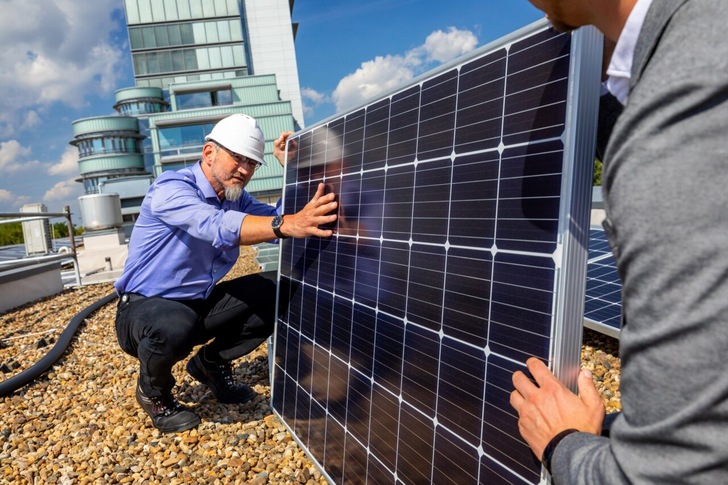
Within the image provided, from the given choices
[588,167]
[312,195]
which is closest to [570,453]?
[588,167]

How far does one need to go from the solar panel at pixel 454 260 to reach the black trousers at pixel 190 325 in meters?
1.16

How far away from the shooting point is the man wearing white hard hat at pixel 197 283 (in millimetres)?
3656

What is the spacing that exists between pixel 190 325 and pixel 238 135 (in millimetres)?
1554

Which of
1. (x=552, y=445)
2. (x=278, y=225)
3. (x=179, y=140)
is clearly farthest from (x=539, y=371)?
(x=179, y=140)

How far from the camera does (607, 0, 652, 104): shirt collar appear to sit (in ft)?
3.17

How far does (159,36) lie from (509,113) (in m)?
57.3

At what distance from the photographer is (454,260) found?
2.04 metres

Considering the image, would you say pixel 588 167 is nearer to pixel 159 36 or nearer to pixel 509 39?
pixel 509 39

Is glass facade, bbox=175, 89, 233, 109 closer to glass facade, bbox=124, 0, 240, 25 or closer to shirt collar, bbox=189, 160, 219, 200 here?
glass facade, bbox=124, 0, 240, 25

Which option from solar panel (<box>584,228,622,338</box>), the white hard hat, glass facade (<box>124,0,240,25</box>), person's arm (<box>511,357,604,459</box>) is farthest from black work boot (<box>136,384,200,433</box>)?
glass facade (<box>124,0,240,25</box>)

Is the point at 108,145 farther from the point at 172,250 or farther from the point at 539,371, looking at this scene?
the point at 539,371

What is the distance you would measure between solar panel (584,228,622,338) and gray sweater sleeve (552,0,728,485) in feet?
10.7

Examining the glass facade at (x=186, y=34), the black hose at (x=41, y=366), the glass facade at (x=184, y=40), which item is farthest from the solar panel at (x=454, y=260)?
the glass facade at (x=186, y=34)

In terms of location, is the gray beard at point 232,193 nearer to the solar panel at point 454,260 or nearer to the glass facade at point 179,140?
the solar panel at point 454,260
